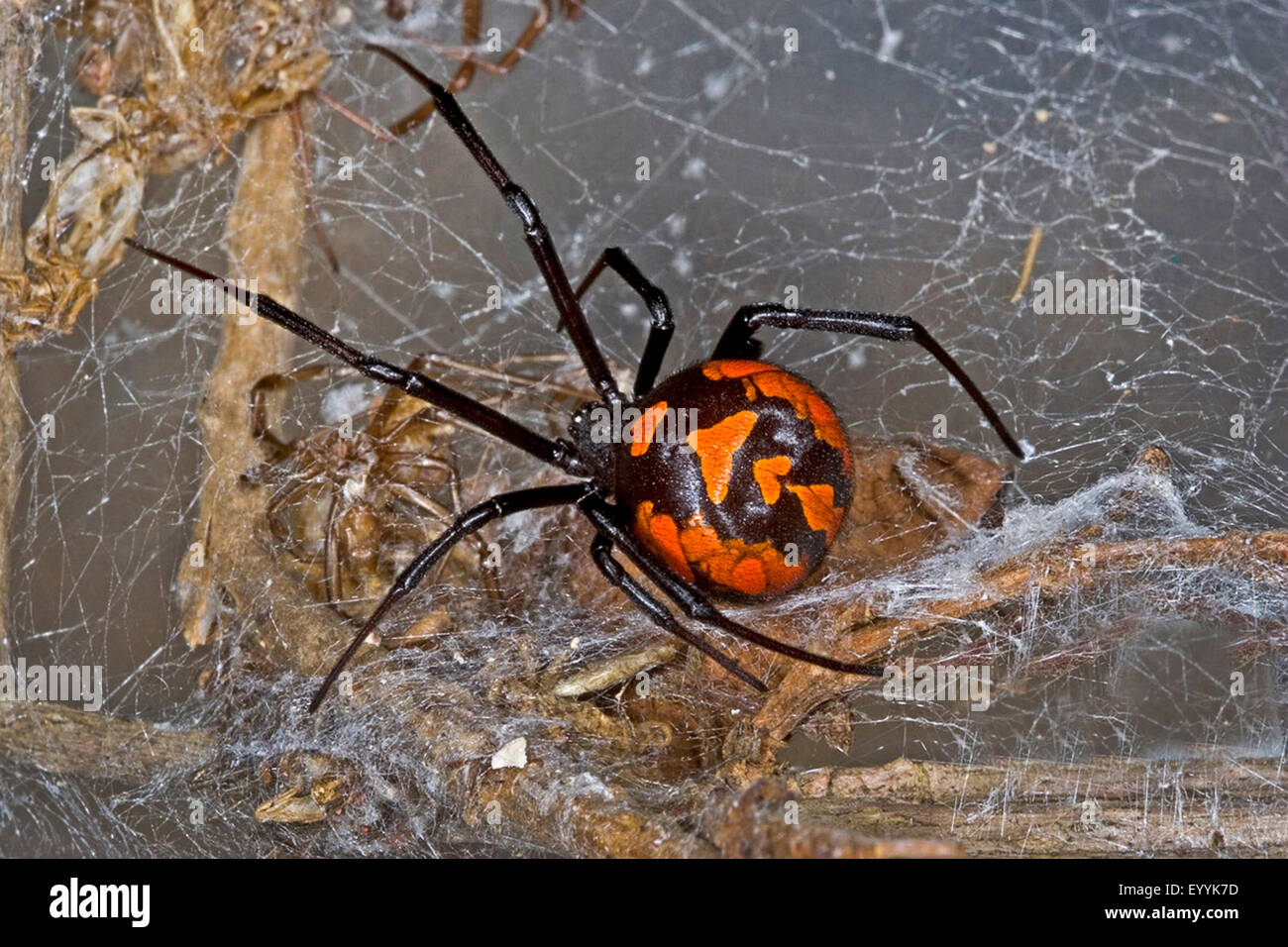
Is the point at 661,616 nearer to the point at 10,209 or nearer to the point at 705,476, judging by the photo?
the point at 705,476

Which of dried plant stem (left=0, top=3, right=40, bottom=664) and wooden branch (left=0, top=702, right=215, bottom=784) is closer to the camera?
wooden branch (left=0, top=702, right=215, bottom=784)
